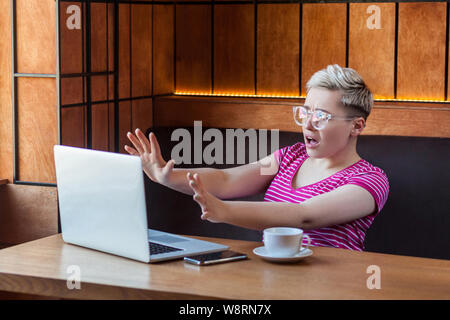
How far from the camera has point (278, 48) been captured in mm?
4121

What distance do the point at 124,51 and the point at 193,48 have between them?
55 centimetres

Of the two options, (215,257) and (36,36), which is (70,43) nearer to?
(36,36)

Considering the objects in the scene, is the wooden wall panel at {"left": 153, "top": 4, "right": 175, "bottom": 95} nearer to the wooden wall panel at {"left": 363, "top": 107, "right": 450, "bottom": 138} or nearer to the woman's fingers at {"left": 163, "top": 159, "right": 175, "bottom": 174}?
the wooden wall panel at {"left": 363, "top": 107, "right": 450, "bottom": 138}

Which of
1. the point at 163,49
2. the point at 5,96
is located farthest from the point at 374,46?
the point at 5,96

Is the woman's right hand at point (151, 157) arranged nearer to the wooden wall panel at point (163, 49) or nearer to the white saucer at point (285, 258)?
the white saucer at point (285, 258)

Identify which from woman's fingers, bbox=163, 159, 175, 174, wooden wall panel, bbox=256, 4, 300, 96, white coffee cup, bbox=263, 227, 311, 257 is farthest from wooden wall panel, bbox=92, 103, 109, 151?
white coffee cup, bbox=263, 227, 311, 257

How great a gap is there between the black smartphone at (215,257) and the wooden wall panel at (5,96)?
2.09 metres

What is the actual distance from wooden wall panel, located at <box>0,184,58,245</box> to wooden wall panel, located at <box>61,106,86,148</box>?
28 cm

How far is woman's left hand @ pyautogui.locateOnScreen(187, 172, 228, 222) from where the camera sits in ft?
6.00

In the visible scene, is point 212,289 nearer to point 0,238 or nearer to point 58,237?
point 58,237

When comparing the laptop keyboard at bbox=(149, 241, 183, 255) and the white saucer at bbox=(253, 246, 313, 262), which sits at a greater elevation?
the white saucer at bbox=(253, 246, 313, 262)

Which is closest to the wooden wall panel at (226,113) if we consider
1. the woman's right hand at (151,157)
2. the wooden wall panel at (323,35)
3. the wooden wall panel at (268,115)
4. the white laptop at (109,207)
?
the wooden wall panel at (268,115)
